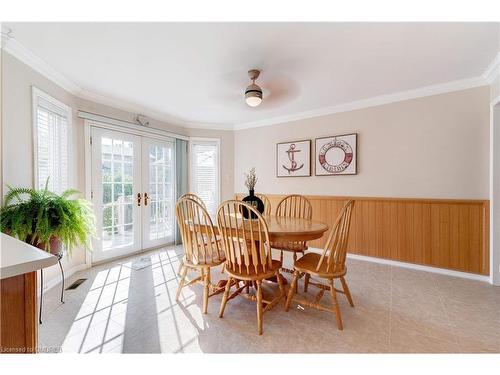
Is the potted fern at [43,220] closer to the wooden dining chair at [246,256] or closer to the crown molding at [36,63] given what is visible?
the crown molding at [36,63]

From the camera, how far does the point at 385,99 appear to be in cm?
311

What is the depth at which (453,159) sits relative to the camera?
8.98ft

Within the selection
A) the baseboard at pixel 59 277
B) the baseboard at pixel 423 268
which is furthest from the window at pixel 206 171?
the baseboard at pixel 423 268

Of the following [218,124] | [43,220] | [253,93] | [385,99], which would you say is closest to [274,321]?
[43,220]

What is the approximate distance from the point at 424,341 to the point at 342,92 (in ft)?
8.86

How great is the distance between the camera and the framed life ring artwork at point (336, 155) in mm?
3373

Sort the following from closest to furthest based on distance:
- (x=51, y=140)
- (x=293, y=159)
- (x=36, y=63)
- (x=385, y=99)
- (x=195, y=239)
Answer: (x=195, y=239) < (x=36, y=63) < (x=51, y=140) < (x=385, y=99) < (x=293, y=159)

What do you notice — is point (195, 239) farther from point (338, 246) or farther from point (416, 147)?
point (416, 147)

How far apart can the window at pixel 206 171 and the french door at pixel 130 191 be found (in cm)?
46

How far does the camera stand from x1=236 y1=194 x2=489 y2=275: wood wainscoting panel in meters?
2.64

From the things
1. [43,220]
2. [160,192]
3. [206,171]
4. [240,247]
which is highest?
[206,171]

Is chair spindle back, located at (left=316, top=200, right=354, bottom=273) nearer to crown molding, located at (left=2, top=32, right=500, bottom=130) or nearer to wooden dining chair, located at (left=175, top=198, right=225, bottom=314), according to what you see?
wooden dining chair, located at (left=175, top=198, right=225, bottom=314)

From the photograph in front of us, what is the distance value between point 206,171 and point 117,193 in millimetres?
1647
